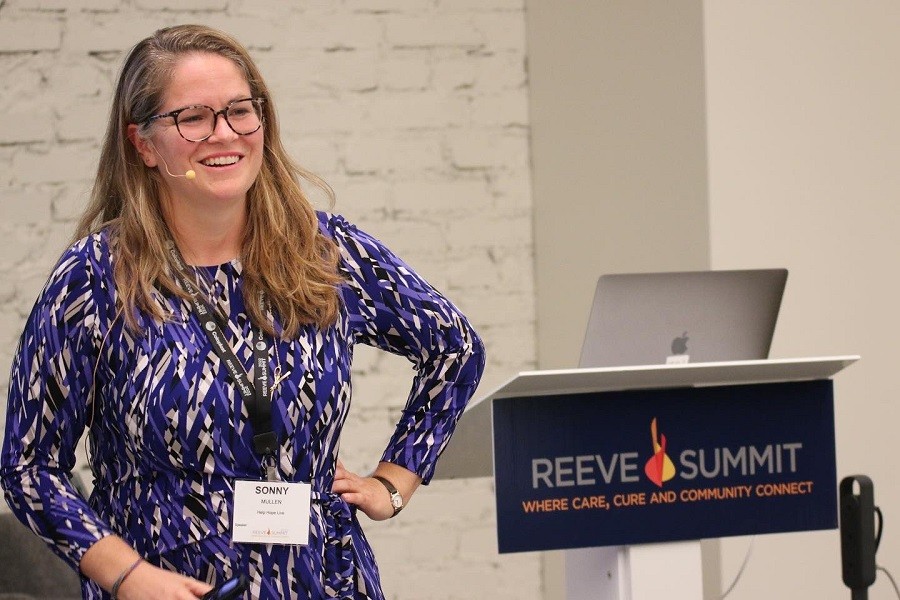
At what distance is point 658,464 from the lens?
1.85 meters

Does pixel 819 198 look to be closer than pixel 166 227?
No

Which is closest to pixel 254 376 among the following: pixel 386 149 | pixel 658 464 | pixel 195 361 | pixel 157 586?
pixel 195 361

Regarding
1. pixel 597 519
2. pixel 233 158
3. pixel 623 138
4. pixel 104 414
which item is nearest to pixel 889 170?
pixel 623 138

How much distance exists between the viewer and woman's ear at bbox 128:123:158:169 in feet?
5.49

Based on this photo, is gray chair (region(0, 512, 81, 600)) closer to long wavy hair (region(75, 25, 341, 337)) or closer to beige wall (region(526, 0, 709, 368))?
long wavy hair (region(75, 25, 341, 337))

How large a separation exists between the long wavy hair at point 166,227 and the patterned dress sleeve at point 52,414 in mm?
69

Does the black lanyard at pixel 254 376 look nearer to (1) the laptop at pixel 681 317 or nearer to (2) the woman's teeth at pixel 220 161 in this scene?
(2) the woman's teeth at pixel 220 161

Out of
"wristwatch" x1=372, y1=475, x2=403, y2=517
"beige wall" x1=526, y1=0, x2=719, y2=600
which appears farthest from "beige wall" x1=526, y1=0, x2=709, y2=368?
"wristwatch" x1=372, y1=475, x2=403, y2=517

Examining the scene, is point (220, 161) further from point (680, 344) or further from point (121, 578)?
point (680, 344)

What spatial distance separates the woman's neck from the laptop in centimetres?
66

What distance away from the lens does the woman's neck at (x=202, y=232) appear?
5.53 ft

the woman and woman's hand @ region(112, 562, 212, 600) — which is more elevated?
the woman

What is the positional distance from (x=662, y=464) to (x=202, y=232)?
2.52 ft

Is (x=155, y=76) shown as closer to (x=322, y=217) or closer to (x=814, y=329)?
(x=322, y=217)
